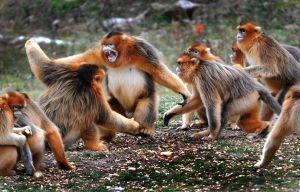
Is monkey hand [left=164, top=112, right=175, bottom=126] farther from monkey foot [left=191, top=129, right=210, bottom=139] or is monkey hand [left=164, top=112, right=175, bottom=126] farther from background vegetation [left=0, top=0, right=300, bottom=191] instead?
monkey foot [left=191, top=129, right=210, bottom=139]

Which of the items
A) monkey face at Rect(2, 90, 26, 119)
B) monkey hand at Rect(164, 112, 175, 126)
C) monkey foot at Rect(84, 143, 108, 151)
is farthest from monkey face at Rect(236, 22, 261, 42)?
monkey face at Rect(2, 90, 26, 119)

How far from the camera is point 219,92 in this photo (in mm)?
9656

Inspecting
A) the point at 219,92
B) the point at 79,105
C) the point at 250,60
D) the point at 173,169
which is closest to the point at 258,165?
the point at 173,169

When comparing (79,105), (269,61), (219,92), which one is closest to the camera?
(79,105)

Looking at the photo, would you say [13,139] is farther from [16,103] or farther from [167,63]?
[167,63]

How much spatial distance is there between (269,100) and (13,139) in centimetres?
338

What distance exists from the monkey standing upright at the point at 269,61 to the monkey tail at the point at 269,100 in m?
0.78

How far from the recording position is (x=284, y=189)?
23.5ft

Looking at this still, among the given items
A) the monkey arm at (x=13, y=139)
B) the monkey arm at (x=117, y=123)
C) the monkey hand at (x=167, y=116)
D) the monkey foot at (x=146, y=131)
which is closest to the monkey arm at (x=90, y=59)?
the monkey arm at (x=117, y=123)

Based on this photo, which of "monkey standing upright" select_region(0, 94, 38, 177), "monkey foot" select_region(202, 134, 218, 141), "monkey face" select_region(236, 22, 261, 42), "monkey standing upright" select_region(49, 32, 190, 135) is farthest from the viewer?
"monkey face" select_region(236, 22, 261, 42)

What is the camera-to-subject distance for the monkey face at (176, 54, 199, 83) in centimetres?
982

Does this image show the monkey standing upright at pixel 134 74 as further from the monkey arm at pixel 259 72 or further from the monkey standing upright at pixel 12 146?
the monkey standing upright at pixel 12 146

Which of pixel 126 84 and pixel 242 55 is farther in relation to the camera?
pixel 242 55

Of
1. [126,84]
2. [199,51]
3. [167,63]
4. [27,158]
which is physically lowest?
[167,63]
